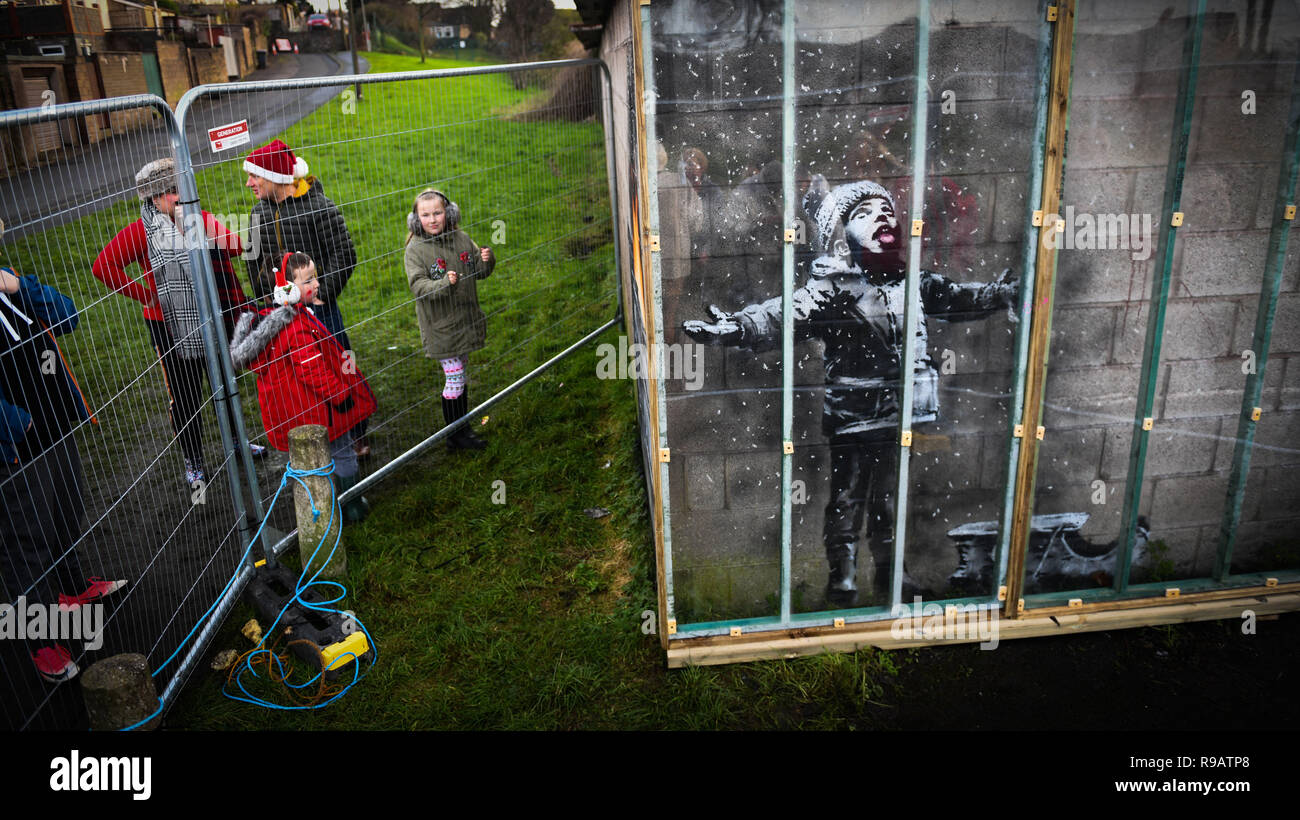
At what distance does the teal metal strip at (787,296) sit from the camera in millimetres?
3096

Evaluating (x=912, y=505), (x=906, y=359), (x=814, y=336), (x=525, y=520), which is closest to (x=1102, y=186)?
(x=906, y=359)

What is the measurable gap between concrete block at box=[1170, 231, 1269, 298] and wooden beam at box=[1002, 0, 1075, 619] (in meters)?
0.59

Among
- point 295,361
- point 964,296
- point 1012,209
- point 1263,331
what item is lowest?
point 295,361

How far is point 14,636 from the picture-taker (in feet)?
10.6

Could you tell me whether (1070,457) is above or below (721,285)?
below

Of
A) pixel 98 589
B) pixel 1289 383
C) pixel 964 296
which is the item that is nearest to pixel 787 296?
pixel 964 296

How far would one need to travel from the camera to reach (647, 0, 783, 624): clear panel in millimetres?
3076

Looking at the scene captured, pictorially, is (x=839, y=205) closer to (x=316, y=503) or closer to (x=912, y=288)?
(x=912, y=288)

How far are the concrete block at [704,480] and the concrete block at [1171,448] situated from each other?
169cm

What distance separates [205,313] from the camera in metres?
3.80

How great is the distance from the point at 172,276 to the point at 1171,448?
446 centimetres

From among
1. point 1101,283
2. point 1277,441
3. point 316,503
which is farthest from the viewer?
point 316,503
